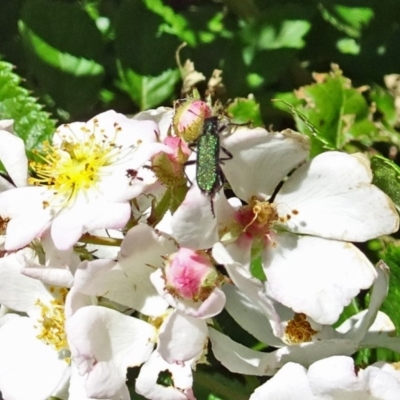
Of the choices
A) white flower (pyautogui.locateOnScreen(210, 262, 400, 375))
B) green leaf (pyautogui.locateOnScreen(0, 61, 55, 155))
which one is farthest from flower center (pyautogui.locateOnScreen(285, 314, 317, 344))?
green leaf (pyautogui.locateOnScreen(0, 61, 55, 155))

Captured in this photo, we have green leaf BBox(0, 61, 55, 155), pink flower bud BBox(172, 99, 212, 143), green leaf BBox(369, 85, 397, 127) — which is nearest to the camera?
pink flower bud BBox(172, 99, 212, 143)

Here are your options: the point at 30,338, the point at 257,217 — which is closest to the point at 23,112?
the point at 30,338

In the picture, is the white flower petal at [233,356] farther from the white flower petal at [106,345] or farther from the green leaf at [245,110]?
the green leaf at [245,110]

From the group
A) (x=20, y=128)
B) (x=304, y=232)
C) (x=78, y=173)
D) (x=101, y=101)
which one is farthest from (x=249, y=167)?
(x=101, y=101)

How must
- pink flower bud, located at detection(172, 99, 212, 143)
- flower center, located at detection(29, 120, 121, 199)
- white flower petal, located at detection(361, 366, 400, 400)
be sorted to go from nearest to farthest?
white flower petal, located at detection(361, 366, 400, 400), pink flower bud, located at detection(172, 99, 212, 143), flower center, located at detection(29, 120, 121, 199)

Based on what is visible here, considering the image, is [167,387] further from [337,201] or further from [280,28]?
[280,28]

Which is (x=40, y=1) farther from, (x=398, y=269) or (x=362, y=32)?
(x=398, y=269)

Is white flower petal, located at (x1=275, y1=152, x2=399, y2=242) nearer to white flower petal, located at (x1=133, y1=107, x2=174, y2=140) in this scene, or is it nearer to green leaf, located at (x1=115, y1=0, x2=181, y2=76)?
white flower petal, located at (x1=133, y1=107, x2=174, y2=140)
